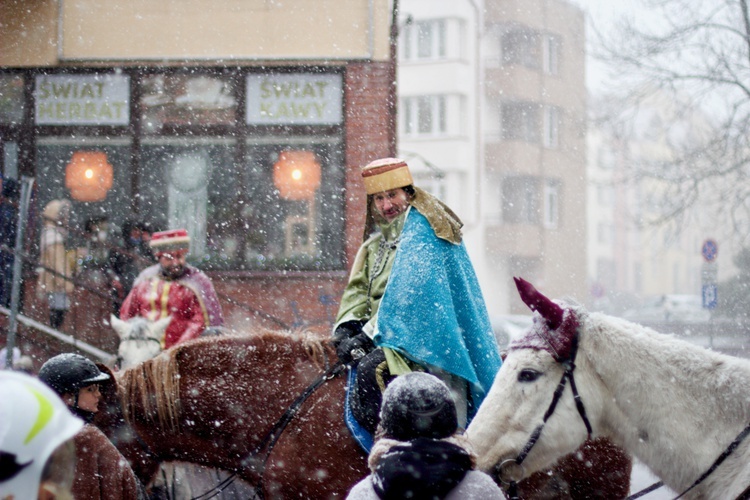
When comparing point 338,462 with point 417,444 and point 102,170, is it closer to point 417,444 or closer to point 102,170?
point 417,444

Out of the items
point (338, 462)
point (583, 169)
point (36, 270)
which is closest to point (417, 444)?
point (338, 462)

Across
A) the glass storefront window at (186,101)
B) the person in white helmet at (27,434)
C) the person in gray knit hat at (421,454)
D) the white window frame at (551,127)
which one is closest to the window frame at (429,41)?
the white window frame at (551,127)

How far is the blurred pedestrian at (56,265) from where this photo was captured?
11297mm

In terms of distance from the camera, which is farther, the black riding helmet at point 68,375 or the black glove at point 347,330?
the black glove at point 347,330

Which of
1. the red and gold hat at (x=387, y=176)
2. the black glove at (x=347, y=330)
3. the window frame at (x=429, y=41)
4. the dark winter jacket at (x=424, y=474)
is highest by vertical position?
the window frame at (x=429, y=41)

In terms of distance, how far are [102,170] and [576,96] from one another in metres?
32.2

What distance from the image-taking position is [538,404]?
3473 millimetres

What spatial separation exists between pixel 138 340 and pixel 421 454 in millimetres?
4563

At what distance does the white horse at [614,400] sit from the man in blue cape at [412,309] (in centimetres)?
68

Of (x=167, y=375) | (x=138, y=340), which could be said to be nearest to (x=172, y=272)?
(x=138, y=340)

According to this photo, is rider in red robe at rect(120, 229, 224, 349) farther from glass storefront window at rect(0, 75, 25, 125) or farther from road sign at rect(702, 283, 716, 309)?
road sign at rect(702, 283, 716, 309)

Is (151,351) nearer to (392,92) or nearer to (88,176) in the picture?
(392,92)

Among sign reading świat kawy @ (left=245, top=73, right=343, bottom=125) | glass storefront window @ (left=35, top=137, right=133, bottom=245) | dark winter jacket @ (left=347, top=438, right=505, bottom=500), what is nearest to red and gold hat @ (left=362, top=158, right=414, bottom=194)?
dark winter jacket @ (left=347, top=438, right=505, bottom=500)

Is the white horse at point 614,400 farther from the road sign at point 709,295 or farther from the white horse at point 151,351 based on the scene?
the road sign at point 709,295
